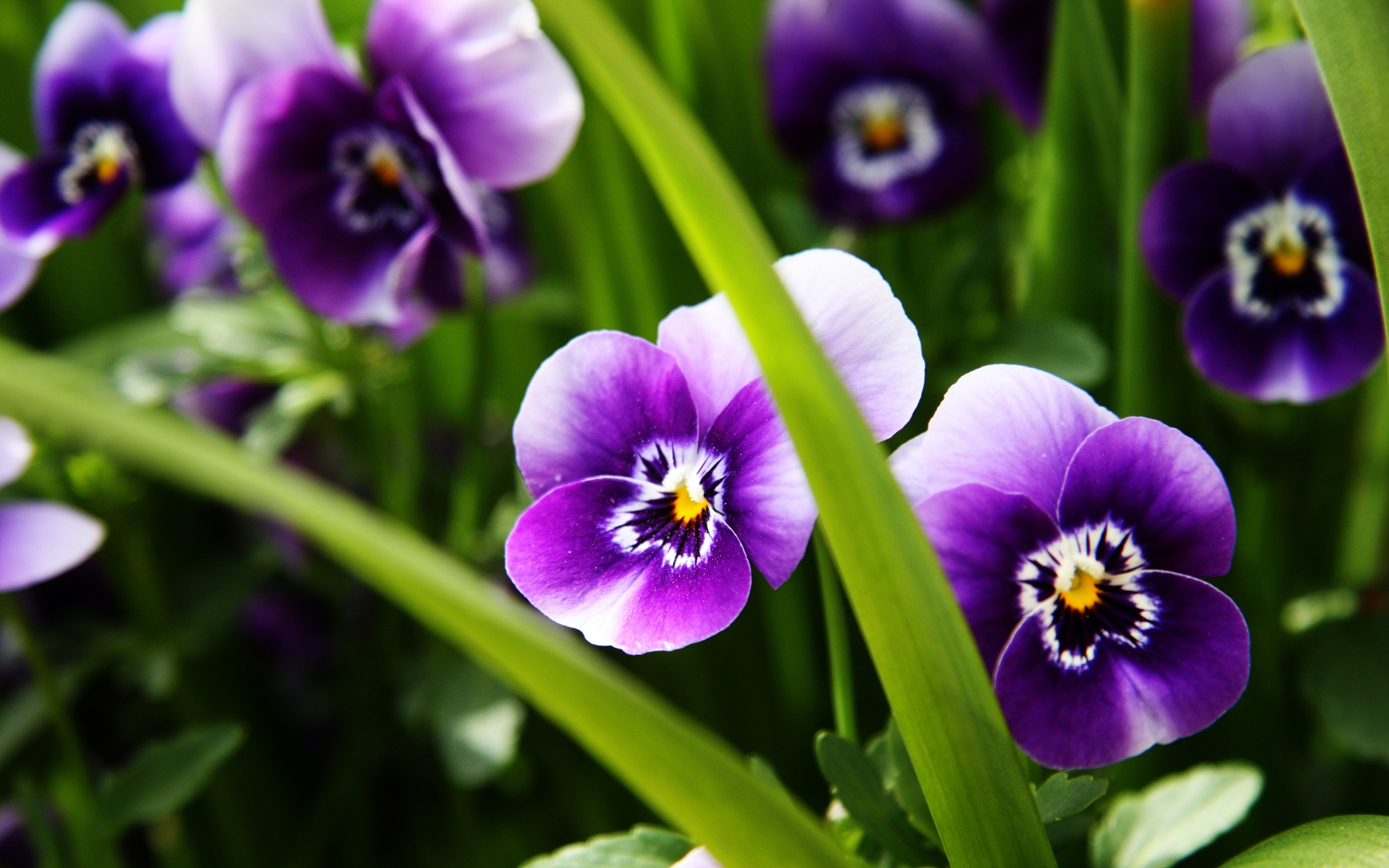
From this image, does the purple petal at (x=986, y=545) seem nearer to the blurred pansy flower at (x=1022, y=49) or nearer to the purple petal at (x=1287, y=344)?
the purple petal at (x=1287, y=344)

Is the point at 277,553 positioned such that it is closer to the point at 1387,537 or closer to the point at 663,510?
the point at 663,510

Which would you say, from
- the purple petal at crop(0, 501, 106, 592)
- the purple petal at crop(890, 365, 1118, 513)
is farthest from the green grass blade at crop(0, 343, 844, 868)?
the purple petal at crop(0, 501, 106, 592)

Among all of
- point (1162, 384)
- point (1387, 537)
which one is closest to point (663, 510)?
point (1162, 384)

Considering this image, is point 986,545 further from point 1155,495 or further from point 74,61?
point 74,61

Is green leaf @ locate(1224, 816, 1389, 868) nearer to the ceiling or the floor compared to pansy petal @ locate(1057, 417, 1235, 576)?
nearer to the floor

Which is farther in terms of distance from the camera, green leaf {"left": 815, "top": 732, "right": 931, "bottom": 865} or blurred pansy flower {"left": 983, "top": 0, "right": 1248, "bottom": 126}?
blurred pansy flower {"left": 983, "top": 0, "right": 1248, "bottom": 126}

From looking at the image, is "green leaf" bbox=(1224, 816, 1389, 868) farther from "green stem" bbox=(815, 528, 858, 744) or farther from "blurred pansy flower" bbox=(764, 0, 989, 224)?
"blurred pansy flower" bbox=(764, 0, 989, 224)
